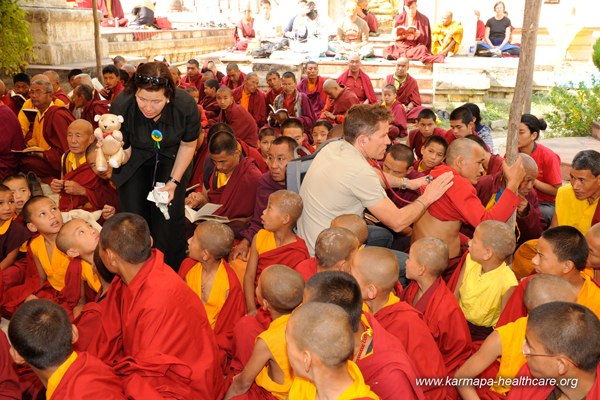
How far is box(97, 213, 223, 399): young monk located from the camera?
9.01ft

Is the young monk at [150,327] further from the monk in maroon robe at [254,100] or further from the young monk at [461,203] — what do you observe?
the monk in maroon robe at [254,100]

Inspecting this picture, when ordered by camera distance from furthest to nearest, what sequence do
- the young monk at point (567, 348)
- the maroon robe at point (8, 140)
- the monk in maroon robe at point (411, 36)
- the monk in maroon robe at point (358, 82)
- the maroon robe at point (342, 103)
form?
1. the monk in maroon robe at point (411, 36)
2. the monk in maroon robe at point (358, 82)
3. the maroon robe at point (342, 103)
4. the maroon robe at point (8, 140)
5. the young monk at point (567, 348)

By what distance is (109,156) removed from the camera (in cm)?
399

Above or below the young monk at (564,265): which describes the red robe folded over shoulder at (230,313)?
below

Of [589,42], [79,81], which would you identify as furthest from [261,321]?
[589,42]

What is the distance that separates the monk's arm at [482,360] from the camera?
9.04ft

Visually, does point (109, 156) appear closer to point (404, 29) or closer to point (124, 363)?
point (124, 363)

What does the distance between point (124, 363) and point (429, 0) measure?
12.8 metres

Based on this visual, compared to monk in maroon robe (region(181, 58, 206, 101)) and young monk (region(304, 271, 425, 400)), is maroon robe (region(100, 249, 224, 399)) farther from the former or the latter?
monk in maroon robe (region(181, 58, 206, 101))

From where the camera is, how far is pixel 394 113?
8.61m

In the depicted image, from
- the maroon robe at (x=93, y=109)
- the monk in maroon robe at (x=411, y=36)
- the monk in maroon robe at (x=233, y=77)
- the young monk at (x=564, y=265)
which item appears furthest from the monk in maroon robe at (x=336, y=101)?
the young monk at (x=564, y=265)

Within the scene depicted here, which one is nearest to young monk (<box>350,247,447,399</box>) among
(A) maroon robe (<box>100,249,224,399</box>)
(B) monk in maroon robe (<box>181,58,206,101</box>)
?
(A) maroon robe (<box>100,249,224,399</box>)

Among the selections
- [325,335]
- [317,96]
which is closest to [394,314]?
[325,335]

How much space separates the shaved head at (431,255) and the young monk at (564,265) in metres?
0.39
